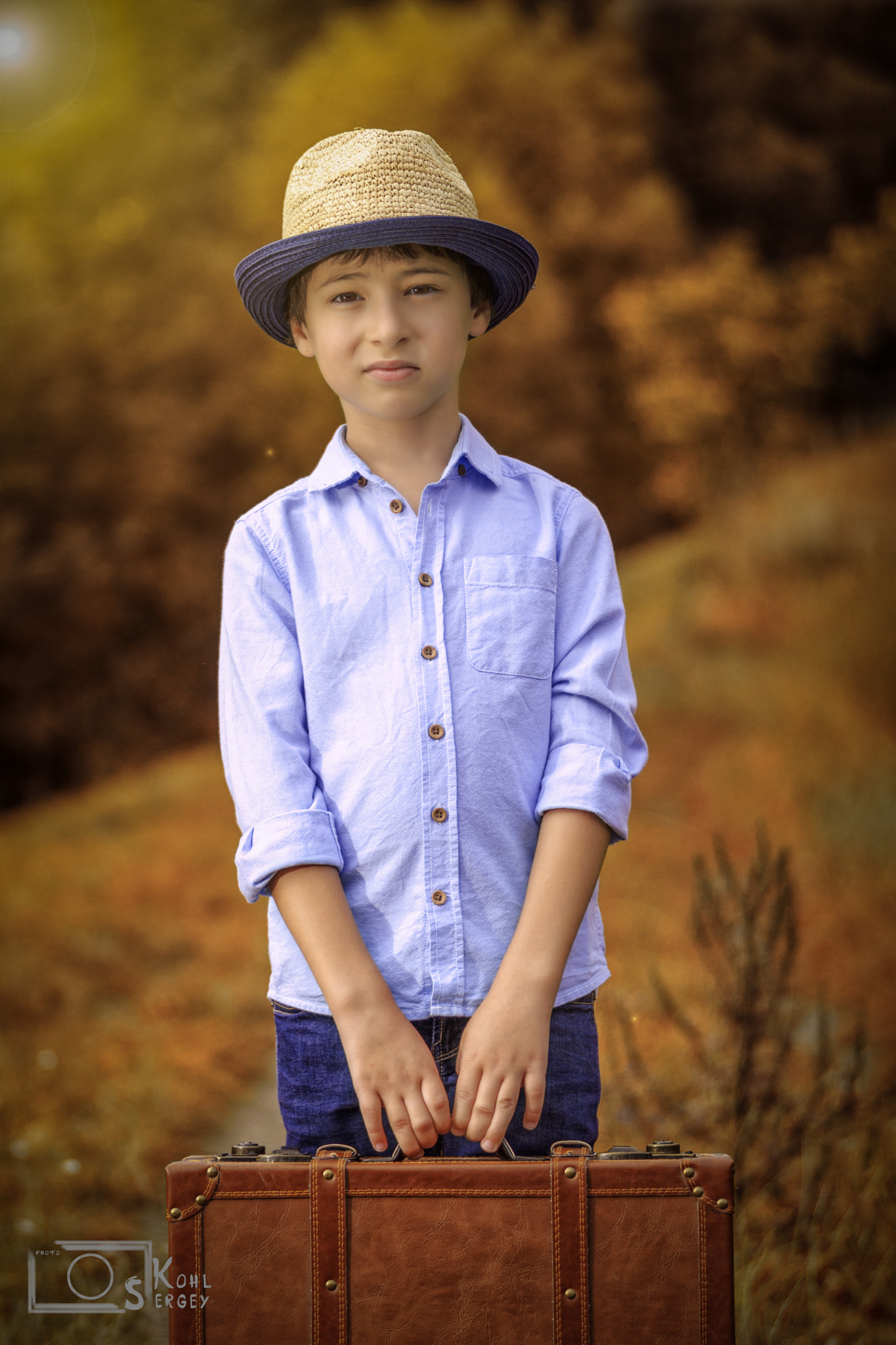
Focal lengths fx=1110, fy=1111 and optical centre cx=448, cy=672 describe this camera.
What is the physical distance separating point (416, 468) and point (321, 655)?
9.9 inches

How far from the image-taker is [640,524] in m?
5.42

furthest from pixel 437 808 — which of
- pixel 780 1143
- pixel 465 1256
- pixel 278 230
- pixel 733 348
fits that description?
pixel 733 348

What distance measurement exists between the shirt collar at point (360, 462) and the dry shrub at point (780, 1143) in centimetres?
105

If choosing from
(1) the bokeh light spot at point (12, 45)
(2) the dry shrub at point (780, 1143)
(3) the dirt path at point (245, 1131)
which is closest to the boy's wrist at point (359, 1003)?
(2) the dry shrub at point (780, 1143)

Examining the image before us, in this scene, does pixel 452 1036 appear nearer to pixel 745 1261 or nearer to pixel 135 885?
pixel 745 1261

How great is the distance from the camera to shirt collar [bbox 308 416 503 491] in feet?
4.17

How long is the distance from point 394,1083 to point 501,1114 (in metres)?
0.11

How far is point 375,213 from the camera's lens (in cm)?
119

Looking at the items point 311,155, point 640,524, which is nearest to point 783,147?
point 640,524

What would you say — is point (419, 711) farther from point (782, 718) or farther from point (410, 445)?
point (782, 718)

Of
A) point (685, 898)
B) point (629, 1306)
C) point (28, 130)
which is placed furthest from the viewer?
point (28, 130)

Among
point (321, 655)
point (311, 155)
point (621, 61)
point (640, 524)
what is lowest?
point (321, 655)

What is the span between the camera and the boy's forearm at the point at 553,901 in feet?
3.62

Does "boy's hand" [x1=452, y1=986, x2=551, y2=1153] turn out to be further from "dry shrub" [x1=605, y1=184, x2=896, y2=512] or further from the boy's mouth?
"dry shrub" [x1=605, y1=184, x2=896, y2=512]
